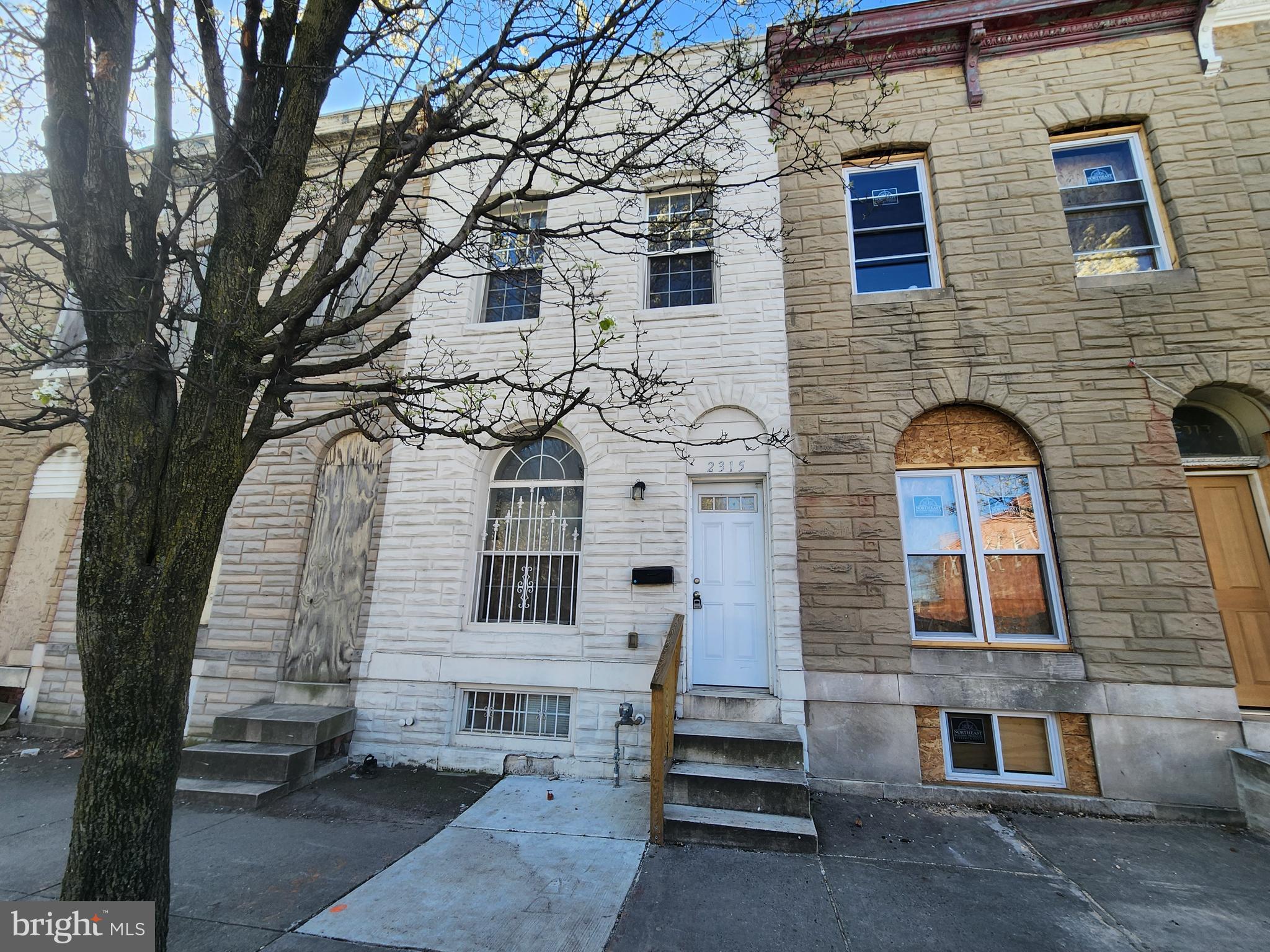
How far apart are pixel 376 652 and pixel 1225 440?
941 cm

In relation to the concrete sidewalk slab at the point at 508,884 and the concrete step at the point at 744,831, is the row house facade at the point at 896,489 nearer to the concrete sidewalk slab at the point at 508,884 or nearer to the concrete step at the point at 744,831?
the concrete step at the point at 744,831

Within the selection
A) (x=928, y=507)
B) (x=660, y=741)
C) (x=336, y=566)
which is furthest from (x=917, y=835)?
(x=336, y=566)

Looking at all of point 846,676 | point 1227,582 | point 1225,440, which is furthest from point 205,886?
point 1225,440

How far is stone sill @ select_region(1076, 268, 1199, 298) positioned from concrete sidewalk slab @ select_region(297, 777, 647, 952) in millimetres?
6985

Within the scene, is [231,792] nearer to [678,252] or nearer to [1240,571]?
[678,252]

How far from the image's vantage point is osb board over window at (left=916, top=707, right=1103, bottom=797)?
5.00 m

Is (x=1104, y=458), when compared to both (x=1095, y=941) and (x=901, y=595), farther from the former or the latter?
(x=1095, y=941)

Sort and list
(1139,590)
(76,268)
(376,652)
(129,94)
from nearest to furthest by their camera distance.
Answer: (76,268) < (129,94) < (1139,590) < (376,652)

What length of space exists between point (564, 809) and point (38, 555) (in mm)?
8534

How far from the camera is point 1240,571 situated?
5414 millimetres

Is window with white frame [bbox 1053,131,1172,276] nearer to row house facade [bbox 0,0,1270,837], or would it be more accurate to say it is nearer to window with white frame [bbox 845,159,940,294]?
row house facade [bbox 0,0,1270,837]

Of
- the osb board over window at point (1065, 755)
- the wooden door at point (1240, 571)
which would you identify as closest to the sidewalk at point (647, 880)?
the osb board over window at point (1065, 755)

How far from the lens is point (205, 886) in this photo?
12.0ft

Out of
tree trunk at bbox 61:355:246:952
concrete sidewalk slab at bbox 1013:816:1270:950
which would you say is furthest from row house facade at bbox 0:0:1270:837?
tree trunk at bbox 61:355:246:952
